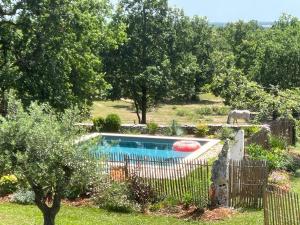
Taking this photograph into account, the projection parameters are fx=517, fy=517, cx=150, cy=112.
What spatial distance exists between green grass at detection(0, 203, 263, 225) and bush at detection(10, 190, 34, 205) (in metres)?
0.54

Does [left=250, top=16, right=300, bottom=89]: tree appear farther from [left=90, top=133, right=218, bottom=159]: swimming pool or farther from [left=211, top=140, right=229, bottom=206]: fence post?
[left=211, top=140, right=229, bottom=206]: fence post

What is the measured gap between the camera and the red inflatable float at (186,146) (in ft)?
90.8

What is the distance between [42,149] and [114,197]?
20.8ft

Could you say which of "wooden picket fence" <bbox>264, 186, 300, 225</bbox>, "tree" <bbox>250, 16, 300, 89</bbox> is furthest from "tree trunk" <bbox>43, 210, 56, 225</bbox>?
"tree" <bbox>250, 16, 300, 89</bbox>

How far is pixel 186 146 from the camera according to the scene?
91.5ft

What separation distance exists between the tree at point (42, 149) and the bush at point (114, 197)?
17.6 ft

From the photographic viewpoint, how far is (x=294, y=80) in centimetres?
4081

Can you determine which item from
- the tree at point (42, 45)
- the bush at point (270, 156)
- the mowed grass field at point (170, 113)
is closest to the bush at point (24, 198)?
the tree at point (42, 45)

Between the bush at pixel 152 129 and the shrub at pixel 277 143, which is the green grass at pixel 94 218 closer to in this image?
the shrub at pixel 277 143

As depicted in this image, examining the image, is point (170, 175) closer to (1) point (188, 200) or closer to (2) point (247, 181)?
(1) point (188, 200)

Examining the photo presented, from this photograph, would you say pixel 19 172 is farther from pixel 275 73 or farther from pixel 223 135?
pixel 275 73

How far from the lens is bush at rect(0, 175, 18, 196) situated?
18.7m

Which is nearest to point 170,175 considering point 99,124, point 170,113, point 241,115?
point 99,124

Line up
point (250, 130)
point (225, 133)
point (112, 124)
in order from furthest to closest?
point (112, 124)
point (225, 133)
point (250, 130)
